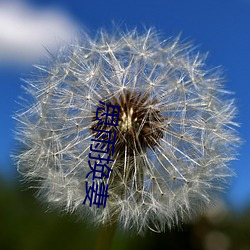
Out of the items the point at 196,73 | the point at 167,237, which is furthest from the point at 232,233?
the point at 196,73

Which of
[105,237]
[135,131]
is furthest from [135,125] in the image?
[105,237]

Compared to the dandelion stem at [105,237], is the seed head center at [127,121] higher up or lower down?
higher up

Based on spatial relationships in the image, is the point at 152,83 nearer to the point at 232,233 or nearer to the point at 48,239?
the point at 48,239

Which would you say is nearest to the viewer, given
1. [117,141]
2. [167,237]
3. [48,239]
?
[117,141]

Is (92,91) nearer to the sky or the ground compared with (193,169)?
nearer to the sky

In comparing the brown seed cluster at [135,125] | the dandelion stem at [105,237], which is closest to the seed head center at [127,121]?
the brown seed cluster at [135,125]
